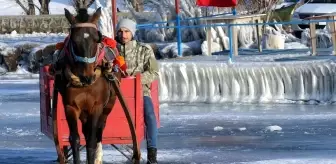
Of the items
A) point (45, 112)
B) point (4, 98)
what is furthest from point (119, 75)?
point (4, 98)

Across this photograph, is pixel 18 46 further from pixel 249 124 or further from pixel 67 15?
pixel 67 15

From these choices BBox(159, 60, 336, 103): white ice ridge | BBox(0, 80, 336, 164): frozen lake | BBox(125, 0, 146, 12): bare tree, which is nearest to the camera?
BBox(0, 80, 336, 164): frozen lake

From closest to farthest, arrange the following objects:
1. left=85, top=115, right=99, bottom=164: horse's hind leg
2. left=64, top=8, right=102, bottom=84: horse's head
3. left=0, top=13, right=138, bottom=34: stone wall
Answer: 1. left=64, top=8, right=102, bottom=84: horse's head
2. left=85, top=115, right=99, bottom=164: horse's hind leg
3. left=0, top=13, right=138, bottom=34: stone wall

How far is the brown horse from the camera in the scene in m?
7.75

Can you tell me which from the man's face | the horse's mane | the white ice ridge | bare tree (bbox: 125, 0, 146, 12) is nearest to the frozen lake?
the white ice ridge

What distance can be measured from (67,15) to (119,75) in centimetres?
85

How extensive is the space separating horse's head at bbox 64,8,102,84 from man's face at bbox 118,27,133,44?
134 cm

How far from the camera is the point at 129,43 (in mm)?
9344

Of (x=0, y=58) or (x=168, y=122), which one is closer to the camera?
(x=168, y=122)

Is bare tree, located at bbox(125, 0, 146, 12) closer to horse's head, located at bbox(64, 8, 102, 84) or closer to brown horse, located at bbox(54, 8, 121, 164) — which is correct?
brown horse, located at bbox(54, 8, 121, 164)

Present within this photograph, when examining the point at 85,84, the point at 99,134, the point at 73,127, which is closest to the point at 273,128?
the point at 99,134

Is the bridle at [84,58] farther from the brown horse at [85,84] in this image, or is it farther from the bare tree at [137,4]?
the bare tree at [137,4]

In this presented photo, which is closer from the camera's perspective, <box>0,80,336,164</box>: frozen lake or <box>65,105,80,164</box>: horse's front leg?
<box>65,105,80,164</box>: horse's front leg

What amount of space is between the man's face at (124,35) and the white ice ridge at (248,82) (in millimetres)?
6028
